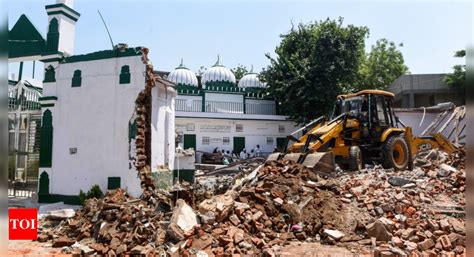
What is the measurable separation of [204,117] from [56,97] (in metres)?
13.4

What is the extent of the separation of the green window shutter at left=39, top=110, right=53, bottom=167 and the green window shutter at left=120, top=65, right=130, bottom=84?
244 cm

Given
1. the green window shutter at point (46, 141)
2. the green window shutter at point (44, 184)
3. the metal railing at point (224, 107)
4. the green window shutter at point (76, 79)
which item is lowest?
the green window shutter at point (44, 184)

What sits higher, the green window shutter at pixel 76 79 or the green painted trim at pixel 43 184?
the green window shutter at pixel 76 79

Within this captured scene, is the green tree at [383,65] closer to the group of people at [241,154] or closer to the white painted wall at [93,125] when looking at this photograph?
the group of people at [241,154]

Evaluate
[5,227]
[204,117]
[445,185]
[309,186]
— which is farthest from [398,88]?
[5,227]

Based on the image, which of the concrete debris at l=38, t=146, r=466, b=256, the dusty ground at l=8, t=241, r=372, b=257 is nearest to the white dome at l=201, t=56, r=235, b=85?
the concrete debris at l=38, t=146, r=466, b=256

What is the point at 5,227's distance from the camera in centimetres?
225

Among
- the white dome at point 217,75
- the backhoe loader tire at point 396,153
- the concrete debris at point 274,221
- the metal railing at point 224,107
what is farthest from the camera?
the white dome at point 217,75

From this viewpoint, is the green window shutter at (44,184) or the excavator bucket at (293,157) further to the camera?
the excavator bucket at (293,157)

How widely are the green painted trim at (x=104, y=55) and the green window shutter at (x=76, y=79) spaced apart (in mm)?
356

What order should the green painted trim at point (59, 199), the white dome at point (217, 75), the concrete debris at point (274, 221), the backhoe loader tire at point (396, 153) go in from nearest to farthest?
the concrete debris at point (274, 221), the green painted trim at point (59, 199), the backhoe loader tire at point (396, 153), the white dome at point (217, 75)

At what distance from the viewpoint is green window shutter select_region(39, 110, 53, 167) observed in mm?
9141

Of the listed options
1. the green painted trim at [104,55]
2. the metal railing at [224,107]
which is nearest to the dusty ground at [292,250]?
the green painted trim at [104,55]

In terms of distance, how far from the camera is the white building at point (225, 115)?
22359 mm
